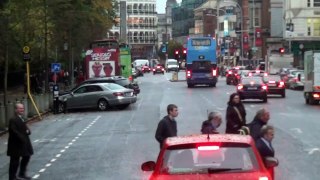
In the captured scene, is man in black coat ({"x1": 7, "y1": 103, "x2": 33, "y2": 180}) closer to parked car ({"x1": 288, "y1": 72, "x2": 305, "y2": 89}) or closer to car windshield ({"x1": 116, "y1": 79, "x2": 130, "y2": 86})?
car windshield ({"x1": 116, "y1": 79, "x2": 130, "y2": 86})

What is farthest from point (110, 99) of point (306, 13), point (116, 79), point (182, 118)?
point (306, 13)

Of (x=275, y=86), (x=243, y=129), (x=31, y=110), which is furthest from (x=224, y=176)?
(x=275, y=86)

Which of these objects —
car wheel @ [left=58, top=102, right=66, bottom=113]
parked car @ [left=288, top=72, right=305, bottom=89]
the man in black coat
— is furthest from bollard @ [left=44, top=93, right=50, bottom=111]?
parked car @ [left=288, top=72, right=305, bottom=89]

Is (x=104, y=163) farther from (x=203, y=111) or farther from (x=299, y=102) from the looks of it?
(x=299, y=102)

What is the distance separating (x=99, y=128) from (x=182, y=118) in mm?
4252

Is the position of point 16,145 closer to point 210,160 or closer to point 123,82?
point 210,160

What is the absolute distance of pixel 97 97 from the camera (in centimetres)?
3881

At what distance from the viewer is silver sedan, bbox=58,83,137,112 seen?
127 ft

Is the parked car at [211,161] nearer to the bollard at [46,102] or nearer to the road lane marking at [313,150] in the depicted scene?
the road lane marking at [313,150]

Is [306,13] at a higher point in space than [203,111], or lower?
higher

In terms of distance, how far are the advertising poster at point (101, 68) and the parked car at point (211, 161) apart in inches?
1829

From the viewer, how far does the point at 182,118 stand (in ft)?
100

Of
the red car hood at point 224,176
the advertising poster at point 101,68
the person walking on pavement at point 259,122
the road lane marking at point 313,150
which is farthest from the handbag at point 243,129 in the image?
the advertising poster at point 101,68

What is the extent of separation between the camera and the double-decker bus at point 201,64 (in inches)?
2486
